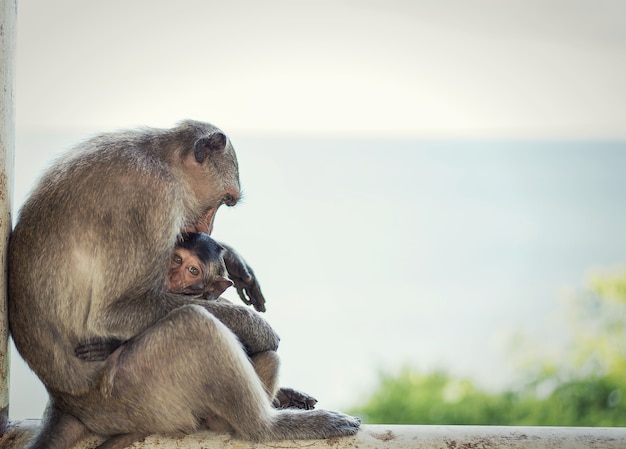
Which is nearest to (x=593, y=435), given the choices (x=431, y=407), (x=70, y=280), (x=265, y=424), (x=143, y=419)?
(x=265, y=424)

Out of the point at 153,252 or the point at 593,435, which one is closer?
the point at 153,252

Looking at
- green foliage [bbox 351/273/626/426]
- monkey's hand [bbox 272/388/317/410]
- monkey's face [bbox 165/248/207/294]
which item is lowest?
monkey's hand [bbox 272/388/317/410]

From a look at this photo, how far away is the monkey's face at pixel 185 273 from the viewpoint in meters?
3.44

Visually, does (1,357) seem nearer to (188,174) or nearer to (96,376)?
(96,376)

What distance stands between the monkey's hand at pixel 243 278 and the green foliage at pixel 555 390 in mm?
6778

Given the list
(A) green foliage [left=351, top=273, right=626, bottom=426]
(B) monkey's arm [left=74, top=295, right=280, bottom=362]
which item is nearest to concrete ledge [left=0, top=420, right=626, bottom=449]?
(B) monkey's arm [left=74, top=295, right=280, bottom=362]

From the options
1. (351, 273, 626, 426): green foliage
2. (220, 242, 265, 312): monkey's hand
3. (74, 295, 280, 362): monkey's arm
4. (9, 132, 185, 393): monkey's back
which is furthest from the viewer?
(351, 273, 626, 426): green foliage

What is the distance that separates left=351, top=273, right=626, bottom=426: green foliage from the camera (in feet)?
34.4

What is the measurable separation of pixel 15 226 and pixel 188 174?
2.42 ft

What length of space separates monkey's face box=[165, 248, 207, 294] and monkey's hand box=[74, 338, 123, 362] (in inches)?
16.5

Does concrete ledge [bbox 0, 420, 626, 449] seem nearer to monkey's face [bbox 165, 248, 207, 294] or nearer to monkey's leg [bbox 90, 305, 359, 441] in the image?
monkey's leg [bbox 90, 305, 359, 441]

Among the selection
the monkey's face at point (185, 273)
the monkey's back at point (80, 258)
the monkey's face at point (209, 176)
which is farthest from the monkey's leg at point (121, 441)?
the monkey's face at point (209, 176)

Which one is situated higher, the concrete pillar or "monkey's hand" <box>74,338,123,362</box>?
the concrete pillar

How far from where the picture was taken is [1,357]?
3.13 meters
